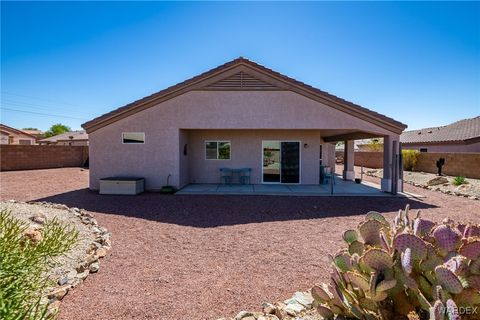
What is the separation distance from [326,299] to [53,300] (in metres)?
3.80

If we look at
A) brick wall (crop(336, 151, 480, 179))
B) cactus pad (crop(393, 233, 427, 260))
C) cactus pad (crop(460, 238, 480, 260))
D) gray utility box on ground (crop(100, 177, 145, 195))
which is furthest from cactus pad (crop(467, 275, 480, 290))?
brick wall (crop(336, 151, 480, 179))

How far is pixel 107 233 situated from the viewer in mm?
7566

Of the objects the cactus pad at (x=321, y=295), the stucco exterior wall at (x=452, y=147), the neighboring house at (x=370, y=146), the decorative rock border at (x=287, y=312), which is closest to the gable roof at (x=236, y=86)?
the decorative rock border at (x=287, y=312)

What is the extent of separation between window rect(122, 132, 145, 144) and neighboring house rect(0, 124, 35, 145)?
1324 inches

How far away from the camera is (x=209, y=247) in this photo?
22.3ft

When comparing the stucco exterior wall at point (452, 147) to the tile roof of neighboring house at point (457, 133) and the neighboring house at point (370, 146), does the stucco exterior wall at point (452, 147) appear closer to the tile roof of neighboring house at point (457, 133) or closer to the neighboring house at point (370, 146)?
the tile roof of neighboring house at point (457, 133)

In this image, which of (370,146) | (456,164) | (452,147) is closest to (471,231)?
(456,164)

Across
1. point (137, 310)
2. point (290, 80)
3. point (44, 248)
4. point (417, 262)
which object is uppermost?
point (290, 80)

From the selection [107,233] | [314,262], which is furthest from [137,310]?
[107,233]

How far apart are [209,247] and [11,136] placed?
4626 centimetres

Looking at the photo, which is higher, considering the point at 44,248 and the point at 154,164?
the point at 154,164

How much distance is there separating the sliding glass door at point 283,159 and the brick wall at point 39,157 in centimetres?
2039

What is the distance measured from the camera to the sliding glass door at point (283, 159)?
16.3m

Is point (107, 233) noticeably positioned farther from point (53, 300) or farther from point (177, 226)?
point (53, 300)
